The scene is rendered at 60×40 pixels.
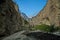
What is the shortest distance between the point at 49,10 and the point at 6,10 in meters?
44.6

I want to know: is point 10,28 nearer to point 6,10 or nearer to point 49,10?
point 6,10

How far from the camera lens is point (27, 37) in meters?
8.08

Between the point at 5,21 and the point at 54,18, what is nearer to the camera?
the point at 5,21

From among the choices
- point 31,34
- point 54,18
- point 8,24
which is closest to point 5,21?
point 8,24

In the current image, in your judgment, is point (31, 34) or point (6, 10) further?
point (6, 10)

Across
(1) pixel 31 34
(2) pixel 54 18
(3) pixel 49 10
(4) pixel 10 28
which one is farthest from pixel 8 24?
(3) pixel 49 10

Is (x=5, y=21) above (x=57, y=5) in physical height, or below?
below

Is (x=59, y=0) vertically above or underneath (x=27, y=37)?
above

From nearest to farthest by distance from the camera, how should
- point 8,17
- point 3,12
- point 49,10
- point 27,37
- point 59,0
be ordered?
point 27,37 → point 3,12 → point 8,17 → point 59,0 → point 49,10

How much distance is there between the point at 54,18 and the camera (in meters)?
50.5

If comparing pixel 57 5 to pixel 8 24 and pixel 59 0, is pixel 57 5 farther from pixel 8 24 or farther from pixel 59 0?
pixel 8 24

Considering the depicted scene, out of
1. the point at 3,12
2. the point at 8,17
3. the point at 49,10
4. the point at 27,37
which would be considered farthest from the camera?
the point at 49,10

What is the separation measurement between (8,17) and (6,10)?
74cm

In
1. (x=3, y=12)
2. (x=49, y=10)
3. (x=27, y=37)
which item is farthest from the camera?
(x=49, y=10)
